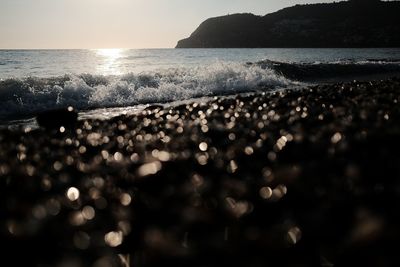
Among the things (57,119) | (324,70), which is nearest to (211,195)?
(57,119)

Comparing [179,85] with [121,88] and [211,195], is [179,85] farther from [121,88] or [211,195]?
[211,195]

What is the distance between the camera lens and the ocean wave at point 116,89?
1652 centimetres

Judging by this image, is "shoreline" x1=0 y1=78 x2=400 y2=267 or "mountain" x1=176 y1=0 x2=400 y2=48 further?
"mountain" x1=176 y1=0 x2=400 y2=48

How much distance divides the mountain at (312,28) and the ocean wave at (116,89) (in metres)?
128

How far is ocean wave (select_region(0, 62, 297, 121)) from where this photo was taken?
16.5 meters

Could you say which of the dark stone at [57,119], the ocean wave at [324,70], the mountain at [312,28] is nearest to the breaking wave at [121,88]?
the dark stone at [57,119]

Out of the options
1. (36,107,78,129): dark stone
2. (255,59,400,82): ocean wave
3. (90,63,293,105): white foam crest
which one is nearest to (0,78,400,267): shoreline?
(36,107,78,129): dark stone

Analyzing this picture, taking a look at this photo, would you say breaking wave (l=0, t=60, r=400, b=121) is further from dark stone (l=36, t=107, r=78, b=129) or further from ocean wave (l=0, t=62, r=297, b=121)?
dark stone (l=36, t=107, r=78, b=129)

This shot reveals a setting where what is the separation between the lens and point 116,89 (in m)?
18.5

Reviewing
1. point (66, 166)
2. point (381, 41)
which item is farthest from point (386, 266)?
point (381, 41)

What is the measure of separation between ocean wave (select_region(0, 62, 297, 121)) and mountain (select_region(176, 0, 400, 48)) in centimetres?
12821

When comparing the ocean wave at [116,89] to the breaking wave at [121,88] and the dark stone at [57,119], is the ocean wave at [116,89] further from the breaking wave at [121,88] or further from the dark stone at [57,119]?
the dark stone at [57,119]

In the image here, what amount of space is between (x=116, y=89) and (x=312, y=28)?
5871 inches

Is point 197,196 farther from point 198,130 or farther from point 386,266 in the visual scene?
point 198,130
